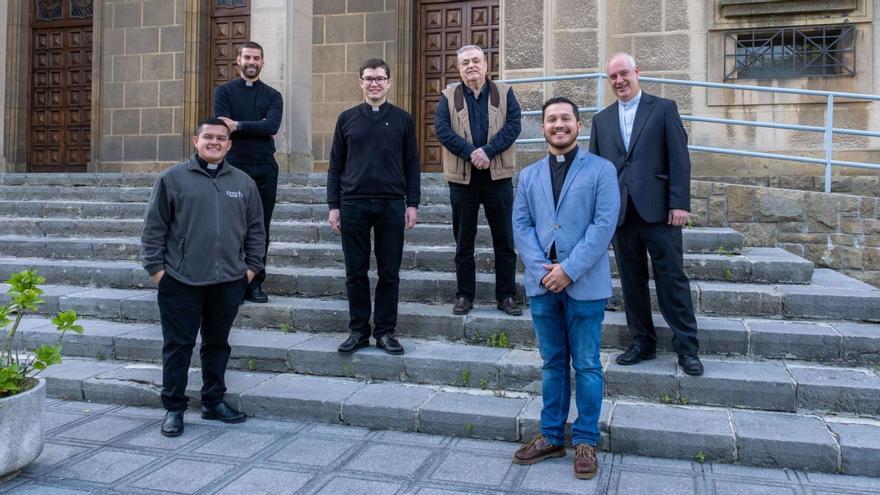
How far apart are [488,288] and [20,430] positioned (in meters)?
3.39

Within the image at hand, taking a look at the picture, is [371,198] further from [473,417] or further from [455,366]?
[473,417]

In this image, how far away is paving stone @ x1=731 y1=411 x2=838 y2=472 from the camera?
11.9 ft

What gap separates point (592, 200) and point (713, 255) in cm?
280

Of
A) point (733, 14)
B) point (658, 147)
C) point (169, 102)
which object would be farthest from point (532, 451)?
point (169, 102)

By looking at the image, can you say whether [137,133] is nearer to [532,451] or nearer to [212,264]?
[212,264]

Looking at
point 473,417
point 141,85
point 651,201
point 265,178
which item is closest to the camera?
point 473,417

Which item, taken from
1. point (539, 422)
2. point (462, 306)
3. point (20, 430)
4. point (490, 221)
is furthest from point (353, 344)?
point (20, 430)

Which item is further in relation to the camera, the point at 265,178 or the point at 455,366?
the point at 265,178

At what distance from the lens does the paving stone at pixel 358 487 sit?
3428mm

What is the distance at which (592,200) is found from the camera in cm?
368

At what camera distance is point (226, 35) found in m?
12.4

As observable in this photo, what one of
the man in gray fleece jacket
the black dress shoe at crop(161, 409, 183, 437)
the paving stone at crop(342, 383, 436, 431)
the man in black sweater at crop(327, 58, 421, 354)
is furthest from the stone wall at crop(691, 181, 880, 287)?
the black dress shoe at crop(161, 409, 183, 437)

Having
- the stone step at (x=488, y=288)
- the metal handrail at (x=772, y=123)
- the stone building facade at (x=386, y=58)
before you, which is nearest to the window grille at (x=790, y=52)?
the stone building facade at (x=386, y=58)

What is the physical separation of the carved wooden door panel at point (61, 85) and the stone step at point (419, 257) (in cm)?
598
